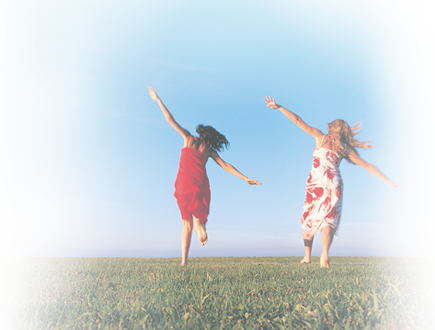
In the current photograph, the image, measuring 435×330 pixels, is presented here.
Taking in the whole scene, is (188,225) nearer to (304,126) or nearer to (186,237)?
(186,237)

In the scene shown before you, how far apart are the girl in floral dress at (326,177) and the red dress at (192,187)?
6.01 ft

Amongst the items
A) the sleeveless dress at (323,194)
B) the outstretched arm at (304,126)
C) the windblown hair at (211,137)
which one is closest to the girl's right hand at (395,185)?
the sleeveless dress at (323,194)

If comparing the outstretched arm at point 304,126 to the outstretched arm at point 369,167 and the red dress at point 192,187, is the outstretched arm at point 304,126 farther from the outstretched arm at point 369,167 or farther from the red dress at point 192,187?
the red dress at point 192,187

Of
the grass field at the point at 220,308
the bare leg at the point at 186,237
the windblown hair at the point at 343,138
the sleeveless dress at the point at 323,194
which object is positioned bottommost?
the grass field at the point at 220,308

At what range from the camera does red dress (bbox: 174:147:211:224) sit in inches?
269

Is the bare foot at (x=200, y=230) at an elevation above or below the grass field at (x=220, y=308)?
above

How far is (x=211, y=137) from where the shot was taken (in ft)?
24.8

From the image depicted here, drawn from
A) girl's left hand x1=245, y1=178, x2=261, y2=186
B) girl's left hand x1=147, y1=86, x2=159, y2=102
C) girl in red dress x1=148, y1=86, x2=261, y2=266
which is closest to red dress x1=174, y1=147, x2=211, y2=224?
girl in red dress x1=148, y1=86, x2=261, y2=266

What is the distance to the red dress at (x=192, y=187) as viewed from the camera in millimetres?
6844

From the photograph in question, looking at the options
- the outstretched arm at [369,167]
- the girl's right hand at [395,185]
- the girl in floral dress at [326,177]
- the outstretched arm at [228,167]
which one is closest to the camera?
the girl in floral dress at [326,177]

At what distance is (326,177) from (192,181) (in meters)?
2.48

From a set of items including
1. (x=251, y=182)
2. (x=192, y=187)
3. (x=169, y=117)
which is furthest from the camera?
(x=251, y=182)

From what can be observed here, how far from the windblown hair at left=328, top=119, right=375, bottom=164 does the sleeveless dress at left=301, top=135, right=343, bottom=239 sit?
17 cm

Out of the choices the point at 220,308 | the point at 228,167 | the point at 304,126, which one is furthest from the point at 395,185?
the point at 220,308
